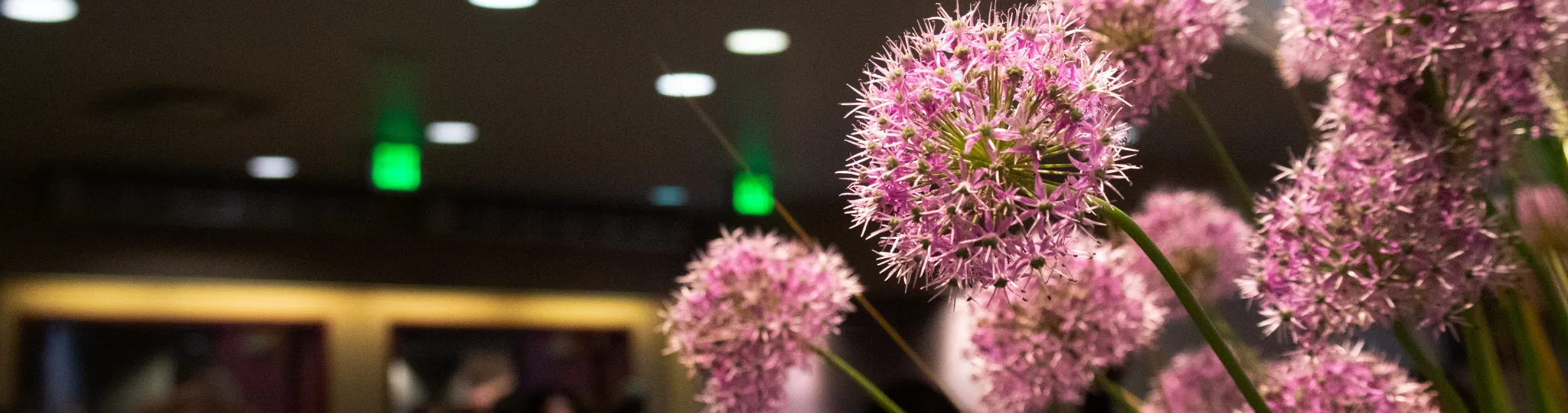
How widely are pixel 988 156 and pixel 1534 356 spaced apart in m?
0.37

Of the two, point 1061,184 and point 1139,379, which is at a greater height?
point 1061,184

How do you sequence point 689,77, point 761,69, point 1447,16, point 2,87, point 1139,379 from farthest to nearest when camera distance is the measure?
point 2,87 < point 761,69 < point 689,77 < point 1139,379 < point 1447,16

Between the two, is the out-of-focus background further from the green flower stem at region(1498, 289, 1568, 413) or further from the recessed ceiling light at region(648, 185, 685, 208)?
the green flower stem at region(1498, 289, 1568, 413)

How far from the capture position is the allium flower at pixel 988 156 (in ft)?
0.97

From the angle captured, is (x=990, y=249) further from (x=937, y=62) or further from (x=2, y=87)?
(x=2, y=87)

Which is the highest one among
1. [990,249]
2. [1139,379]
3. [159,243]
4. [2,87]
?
[2,87]

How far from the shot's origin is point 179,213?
2172 mm

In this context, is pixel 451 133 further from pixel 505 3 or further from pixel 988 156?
pixel 988 156

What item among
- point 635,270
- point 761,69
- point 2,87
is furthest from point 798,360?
point 2,87

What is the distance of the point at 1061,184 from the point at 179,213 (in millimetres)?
2253

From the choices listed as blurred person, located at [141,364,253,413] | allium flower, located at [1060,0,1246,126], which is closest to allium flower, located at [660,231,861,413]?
allium flower, located at [1060,0,1246,126]

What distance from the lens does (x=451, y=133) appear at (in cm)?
204

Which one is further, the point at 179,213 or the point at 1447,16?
the point at 179,213

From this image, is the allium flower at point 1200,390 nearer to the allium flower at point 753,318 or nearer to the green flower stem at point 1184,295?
the allium flower at point 753,318
